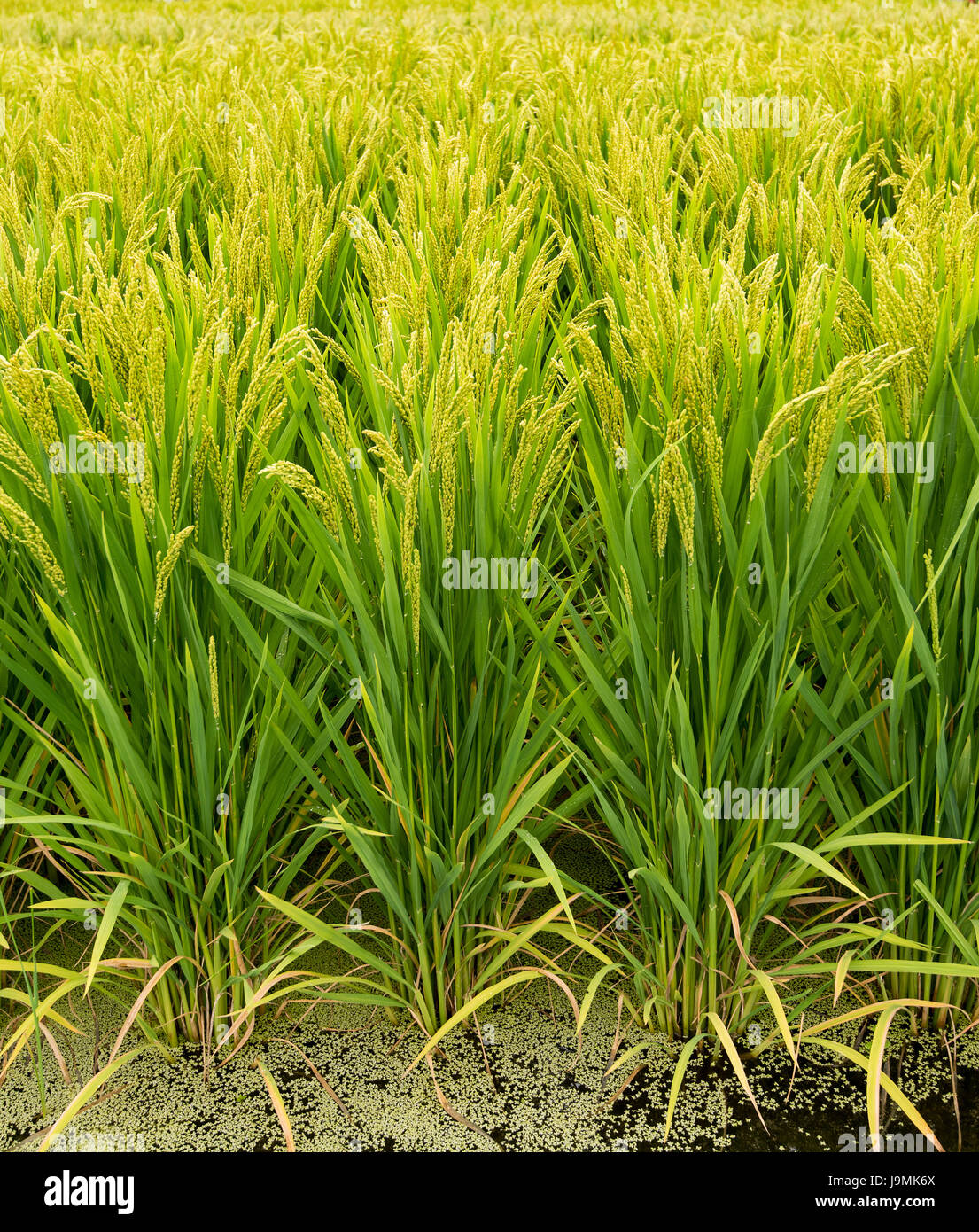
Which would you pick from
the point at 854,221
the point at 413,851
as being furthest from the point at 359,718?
the point at 854,221

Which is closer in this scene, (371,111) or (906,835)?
(906,835)

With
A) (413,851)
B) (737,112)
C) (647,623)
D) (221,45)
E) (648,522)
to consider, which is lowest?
(413,851)

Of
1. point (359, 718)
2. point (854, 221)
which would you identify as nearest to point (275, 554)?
point (359, 718)

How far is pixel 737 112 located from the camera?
2896 mm

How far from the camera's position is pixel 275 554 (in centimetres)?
164

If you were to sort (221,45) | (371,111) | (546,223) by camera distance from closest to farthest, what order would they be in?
(546,223), (371,111), (221,45)

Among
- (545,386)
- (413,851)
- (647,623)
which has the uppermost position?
(545,386)

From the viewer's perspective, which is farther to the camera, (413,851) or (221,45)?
(221,45)

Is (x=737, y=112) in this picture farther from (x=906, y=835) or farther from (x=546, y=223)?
(x=906, y=835)


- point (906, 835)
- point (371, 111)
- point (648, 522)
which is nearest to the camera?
point (906, 835)

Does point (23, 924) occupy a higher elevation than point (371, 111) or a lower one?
lower

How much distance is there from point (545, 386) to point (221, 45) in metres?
4.10

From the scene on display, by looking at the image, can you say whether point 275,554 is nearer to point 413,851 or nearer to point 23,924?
point 413,851

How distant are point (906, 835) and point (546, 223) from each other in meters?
2.01
